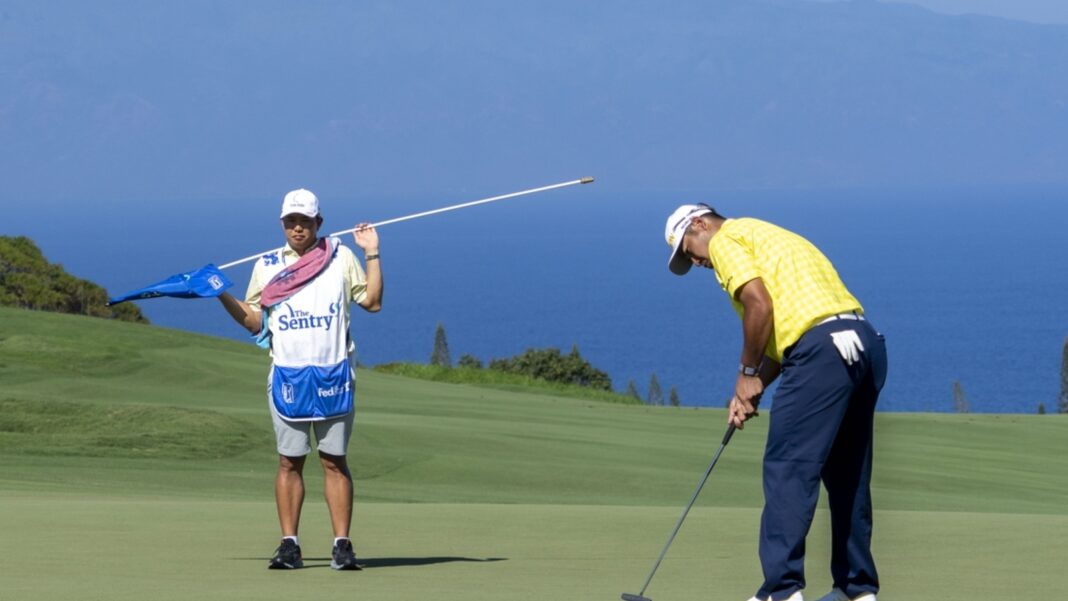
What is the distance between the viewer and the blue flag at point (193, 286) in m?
8.38

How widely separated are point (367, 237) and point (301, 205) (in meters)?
0.50

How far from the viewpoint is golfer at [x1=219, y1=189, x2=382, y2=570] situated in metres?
7.98

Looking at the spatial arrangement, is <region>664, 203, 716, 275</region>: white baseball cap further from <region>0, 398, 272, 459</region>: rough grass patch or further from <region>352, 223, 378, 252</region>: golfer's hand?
<region>0, 398, 272, 459</region>: rough grass patch

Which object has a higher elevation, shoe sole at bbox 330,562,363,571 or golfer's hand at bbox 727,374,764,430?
golfer's hand at bbox 727,374,764,430

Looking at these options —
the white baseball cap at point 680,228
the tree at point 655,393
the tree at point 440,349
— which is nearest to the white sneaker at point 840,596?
the white baseball cap at point 680,228

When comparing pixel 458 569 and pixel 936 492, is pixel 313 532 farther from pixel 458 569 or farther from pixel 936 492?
pixel 936 492

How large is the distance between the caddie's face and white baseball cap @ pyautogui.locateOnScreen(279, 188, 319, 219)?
0.02m

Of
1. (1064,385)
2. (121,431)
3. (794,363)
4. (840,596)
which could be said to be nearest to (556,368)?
(121,431)

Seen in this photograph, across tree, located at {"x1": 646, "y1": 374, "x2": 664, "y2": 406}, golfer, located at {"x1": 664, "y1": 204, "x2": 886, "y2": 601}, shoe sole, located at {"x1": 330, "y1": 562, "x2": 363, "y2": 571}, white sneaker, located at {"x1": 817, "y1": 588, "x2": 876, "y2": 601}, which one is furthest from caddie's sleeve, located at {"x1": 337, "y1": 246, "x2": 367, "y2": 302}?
tree, located at {"x1": 646, "y1": 374, "x2": 664, "y2": 406}

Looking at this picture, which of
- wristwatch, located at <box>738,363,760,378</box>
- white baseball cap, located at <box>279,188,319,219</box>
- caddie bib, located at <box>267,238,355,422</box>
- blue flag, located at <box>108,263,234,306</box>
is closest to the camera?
wristwatch, located at <box>738,363,760,378</box>

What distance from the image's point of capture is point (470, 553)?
890cm

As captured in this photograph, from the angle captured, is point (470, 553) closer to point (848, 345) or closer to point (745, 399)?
point (745, 399)

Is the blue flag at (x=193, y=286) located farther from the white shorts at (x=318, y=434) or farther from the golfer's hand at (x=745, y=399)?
the golfer's hand at (x=745, y=399)

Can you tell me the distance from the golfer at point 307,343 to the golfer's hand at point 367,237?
0.14m
